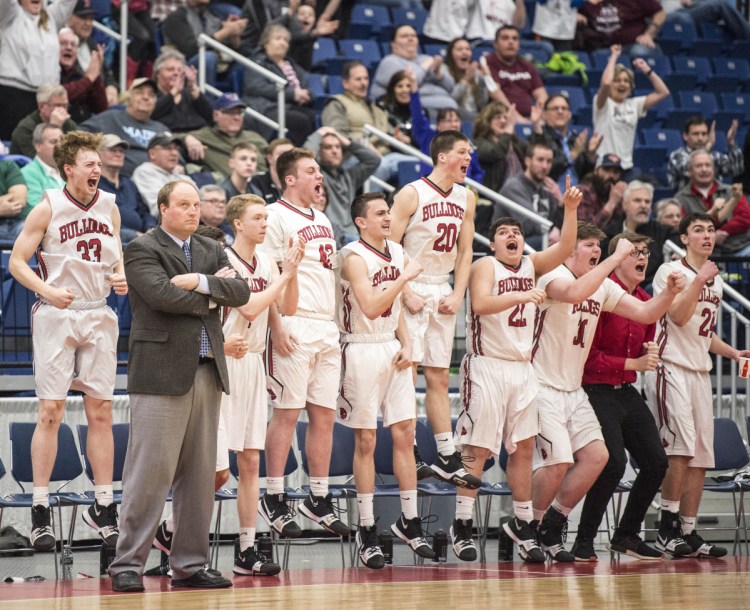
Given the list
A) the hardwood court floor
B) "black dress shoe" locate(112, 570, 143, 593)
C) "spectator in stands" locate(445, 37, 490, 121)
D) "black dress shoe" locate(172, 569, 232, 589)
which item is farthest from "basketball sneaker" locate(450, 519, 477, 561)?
"spectator in stands" locate(445, 37, 490, 121)

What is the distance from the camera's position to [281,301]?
27.1 ft

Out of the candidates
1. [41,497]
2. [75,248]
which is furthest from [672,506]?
[75,248]

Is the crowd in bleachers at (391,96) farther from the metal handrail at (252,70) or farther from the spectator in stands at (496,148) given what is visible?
the metal handrail at (252,70)

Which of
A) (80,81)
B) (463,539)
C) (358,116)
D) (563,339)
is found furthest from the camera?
(358,116)

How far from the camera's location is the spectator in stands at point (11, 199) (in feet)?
33.6

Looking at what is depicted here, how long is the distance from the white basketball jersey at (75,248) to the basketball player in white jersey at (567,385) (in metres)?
3.10

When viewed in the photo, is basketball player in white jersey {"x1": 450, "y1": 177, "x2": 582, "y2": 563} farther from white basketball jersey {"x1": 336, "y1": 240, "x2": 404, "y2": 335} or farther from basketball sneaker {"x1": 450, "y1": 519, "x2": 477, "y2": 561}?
white basketball jersey {"x1": 336, "y1": 240, "x2": 404, "y2": 335}

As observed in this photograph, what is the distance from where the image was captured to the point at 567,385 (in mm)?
9242

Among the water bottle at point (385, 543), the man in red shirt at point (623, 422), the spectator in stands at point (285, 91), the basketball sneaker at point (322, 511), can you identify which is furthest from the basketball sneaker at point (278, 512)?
the spectator in stands at point (285, 91)

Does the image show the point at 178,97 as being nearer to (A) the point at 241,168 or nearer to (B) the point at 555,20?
(A) the point at 241,168

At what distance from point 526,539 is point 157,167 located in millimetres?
4622

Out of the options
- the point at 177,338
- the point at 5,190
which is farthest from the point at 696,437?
the point at 5,190

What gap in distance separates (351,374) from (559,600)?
2.17 meters

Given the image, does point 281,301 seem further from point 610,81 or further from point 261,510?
point 610,81
